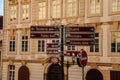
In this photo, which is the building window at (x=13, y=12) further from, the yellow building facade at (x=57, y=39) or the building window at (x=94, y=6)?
the building window at (x=94, y=6)

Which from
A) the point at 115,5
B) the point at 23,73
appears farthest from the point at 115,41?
the point at 23,73

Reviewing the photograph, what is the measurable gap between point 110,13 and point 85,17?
90.6 inches

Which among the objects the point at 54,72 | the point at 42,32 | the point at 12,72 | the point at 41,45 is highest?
the point at 42,32

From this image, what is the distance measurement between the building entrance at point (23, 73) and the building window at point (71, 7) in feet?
21.9

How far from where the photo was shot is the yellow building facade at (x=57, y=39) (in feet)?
73.7

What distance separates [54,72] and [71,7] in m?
5.67

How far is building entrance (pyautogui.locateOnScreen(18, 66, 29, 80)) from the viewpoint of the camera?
92.5 feet

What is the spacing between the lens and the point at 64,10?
2555cm

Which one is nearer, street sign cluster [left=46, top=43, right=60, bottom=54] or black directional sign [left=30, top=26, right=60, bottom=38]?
black directional sign [left=30, top=26, right=60, bottom=38]

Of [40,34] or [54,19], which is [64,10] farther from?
[40,34]

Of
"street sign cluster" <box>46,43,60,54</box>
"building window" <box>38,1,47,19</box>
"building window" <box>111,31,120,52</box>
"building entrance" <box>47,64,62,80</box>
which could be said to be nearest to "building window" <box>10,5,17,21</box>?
"building window" <box>38,1,47,19</box>

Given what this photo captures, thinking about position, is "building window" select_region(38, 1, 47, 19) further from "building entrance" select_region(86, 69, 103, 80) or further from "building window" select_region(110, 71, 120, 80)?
"building window" select_region(110, 71, 120, 80)

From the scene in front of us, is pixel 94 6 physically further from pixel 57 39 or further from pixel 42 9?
pixel 42 9

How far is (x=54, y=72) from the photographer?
26.6m
